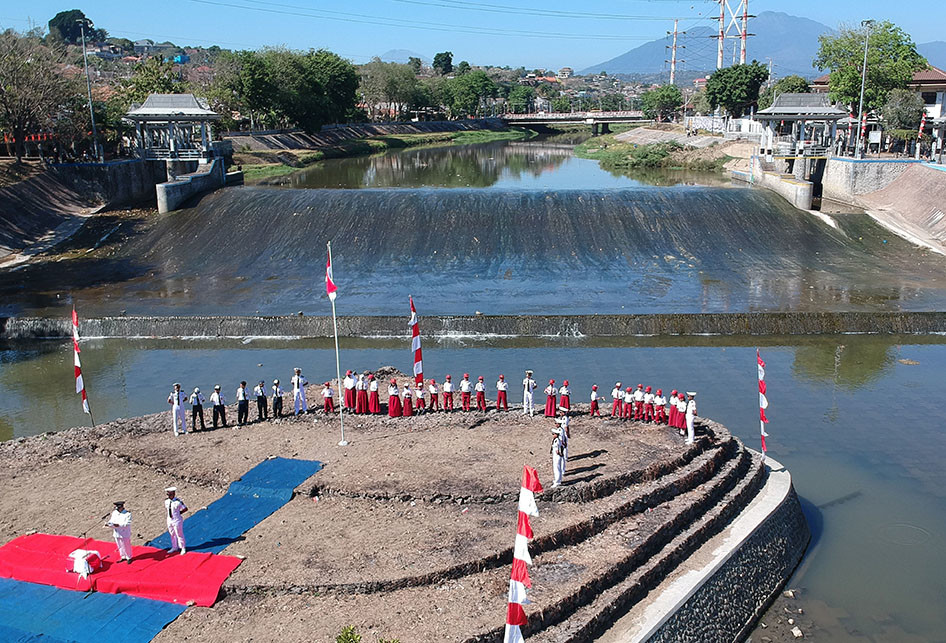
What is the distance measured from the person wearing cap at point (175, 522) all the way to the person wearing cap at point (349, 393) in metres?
6.65

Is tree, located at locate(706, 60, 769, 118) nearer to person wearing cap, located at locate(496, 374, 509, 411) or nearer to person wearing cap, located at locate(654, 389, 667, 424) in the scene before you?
person wearing cap, located at locate(654, 389, 667, 424)

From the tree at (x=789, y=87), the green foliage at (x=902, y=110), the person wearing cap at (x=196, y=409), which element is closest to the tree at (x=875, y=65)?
the green foliage at (x=902, y=110)

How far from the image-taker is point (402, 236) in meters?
40.2

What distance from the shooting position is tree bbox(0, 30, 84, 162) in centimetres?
4316

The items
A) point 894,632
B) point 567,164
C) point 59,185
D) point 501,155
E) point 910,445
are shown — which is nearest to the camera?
point 894,632

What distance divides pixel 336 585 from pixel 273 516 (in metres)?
2.81

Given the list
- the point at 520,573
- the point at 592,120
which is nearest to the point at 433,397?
the point at 520,573

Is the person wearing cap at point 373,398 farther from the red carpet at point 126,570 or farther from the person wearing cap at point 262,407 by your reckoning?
the red carpet at point 126,570

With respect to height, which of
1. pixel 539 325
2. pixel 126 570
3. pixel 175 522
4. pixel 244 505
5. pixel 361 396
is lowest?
pixel 539 325

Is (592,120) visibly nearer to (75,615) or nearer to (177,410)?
(177,410)

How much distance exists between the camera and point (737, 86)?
84312 millimetres

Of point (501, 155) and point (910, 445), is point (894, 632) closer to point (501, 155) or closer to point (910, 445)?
point (910, 445)

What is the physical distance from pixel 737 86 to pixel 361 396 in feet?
249

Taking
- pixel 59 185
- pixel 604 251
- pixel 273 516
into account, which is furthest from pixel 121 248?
pixel 273 516
